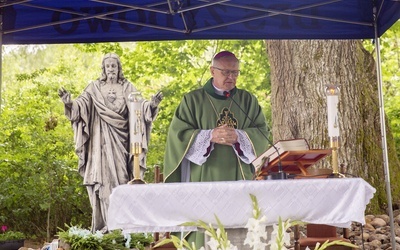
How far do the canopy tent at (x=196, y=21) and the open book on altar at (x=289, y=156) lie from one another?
3.94ft

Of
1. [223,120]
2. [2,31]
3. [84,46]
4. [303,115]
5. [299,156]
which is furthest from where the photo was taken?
[84,46]

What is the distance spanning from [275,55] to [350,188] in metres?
6.22

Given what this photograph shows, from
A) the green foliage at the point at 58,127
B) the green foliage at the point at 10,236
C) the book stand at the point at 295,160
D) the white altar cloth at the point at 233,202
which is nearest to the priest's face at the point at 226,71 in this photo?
the book stand at the point at 295,160

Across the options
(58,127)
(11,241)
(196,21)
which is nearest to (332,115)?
(196,21)

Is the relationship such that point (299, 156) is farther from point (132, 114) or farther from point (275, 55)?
point (275, 55)

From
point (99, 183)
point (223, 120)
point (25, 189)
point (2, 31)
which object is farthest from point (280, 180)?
point (25, 189)

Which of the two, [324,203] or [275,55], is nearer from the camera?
[324,203]

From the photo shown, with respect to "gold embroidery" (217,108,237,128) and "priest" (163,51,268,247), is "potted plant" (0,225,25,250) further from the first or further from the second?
"gold embroidery" (217,108,237,128)

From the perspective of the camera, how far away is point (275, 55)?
35.8 ft

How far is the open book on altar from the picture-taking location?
16.8 ft

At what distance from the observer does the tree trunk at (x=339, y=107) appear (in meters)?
10.2

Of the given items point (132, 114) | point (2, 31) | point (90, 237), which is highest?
point (2, 31)

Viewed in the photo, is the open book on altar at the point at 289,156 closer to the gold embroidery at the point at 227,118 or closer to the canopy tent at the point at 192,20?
the canopy tent at the point at 192,20

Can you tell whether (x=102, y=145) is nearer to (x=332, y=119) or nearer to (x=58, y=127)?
(x=332, y=119)
